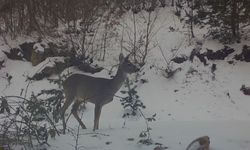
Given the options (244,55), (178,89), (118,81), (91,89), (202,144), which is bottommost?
(202,144)

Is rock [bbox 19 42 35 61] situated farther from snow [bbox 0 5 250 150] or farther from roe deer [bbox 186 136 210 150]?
roe deer [bbox 186 136 210 150]

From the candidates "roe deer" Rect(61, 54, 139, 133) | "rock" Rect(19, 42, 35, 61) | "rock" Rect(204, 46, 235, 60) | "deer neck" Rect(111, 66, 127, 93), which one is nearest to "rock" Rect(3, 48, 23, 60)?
"rock" Rect(19, 42, 35, 61)

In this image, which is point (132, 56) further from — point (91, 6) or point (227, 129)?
point (227, 129)

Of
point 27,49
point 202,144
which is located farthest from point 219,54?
point 202,144

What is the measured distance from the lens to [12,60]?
14.7 metres

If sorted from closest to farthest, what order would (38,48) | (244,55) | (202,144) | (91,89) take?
(202,144)
(91,89)
(244,55)
(38,48)

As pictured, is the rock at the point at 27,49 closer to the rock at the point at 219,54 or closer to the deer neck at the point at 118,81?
the rock at the point at 219,54

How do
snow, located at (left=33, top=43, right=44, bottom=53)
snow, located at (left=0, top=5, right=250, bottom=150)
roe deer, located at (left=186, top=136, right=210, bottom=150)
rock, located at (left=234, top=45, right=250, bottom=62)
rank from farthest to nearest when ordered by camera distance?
snow, located at (left=33, top=43, right=44, bottom=53) < rock, located at (left=234, top=45, right=250, bottom=62) < snow, located at (left=0, top=5, right=250, bottom=150) < roe deer, located at (left=186, top=136, right=210, bottom=150)

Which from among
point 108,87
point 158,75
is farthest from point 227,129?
point 158,75

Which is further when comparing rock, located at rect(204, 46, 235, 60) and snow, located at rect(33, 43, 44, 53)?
snow, located at rect(33, 43, 44, 53)

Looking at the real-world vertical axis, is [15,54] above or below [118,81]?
above

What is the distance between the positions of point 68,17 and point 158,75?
147 inches

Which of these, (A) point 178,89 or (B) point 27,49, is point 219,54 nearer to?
(A) point 178,89

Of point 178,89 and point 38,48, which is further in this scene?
point 38,48
